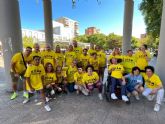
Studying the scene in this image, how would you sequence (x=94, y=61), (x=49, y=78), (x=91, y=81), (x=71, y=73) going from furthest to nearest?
(x=94, y=61), (x=71, y=73), (x=91, y=81), (x=49, y=78)

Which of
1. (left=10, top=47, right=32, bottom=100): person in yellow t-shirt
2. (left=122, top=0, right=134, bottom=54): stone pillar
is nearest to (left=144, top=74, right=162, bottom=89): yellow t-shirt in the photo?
(left=10, top=47, right=32, bottom=100): person in yellow t-shirt

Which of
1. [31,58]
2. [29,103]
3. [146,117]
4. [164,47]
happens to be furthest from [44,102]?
[164,47]

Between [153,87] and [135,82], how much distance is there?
1.61 feet

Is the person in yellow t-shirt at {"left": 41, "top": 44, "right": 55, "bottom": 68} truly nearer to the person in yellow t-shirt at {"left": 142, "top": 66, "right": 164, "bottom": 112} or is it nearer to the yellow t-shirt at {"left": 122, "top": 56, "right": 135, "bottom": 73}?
the yellow t-shirt at {"left": 122, "top": 56, "right": 135, "bottom": 73}

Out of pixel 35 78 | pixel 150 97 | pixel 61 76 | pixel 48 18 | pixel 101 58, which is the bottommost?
pixel 150 97

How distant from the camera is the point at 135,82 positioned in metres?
4.53

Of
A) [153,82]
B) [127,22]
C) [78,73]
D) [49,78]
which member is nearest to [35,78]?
[49,78]

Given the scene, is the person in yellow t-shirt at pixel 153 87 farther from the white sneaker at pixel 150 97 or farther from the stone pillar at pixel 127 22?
the stone pillar at pixel 127 22

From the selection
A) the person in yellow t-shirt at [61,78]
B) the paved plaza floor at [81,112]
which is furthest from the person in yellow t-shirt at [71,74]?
the paved plaza floor at [81,112]

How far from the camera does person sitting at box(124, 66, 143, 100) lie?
4480 mm

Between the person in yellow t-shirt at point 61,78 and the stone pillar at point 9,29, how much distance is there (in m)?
1.52

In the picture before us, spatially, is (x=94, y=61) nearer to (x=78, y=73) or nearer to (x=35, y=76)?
(x=78, y=73)

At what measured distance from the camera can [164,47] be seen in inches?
198

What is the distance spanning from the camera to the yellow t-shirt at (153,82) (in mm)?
4137
